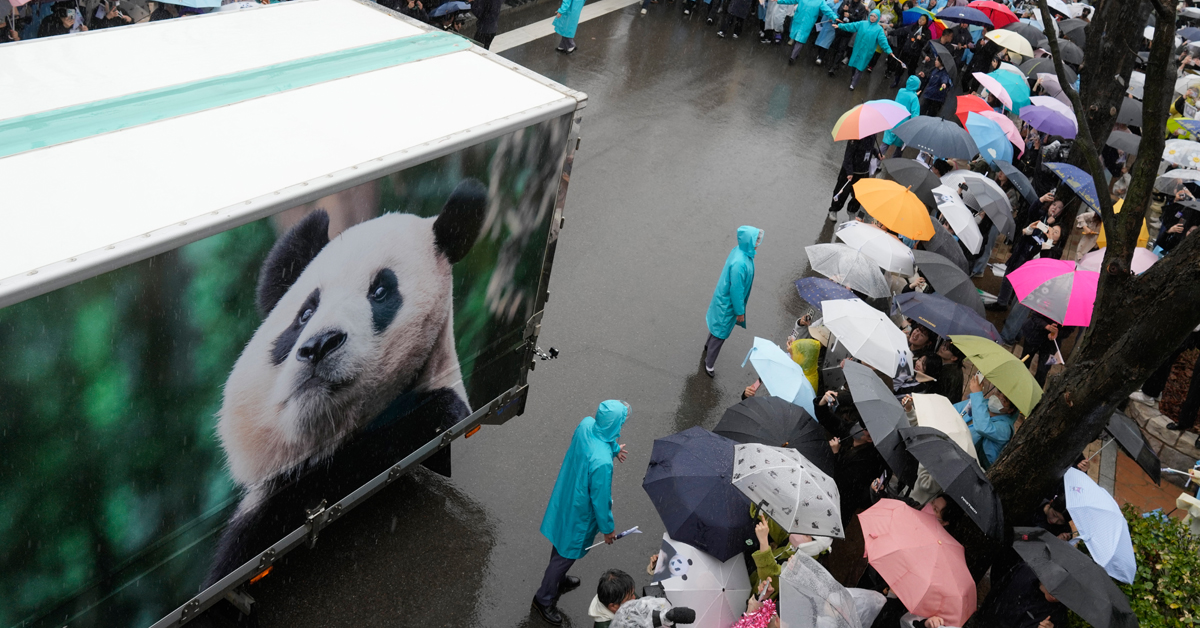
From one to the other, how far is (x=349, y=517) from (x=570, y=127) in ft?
11.2

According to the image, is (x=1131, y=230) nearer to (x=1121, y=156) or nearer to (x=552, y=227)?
(x=552, y=227)

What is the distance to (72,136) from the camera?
4.21 m

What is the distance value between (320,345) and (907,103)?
34.8 feet

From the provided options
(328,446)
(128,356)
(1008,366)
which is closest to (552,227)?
(328,446)

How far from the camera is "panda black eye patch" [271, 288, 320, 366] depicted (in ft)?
14.8

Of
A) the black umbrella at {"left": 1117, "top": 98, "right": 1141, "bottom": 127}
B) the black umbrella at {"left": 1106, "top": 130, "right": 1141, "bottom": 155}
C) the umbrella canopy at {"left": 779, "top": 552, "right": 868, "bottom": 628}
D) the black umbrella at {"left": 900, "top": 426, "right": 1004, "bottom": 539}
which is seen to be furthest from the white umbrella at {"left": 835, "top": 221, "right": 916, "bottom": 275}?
the black umbrella at {"left": 1117, "top": 98, "right": 1141, "bottom": 127}

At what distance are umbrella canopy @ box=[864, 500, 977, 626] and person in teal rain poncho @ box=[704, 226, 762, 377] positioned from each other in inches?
130

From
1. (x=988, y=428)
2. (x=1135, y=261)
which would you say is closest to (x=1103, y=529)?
(x=988, y=428)

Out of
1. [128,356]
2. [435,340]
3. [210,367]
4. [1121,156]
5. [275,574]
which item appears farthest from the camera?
[1121,156]

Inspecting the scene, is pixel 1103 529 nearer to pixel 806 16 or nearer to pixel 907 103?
pixel 907 103

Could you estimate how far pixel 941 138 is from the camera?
11.4 meters

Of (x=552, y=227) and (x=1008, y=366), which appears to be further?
(x=1008, y=366)

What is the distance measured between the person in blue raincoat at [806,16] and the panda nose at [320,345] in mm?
17084

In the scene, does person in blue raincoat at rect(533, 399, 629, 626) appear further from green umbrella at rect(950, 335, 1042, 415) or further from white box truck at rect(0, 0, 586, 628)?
green umbrella at rect(950, 335, 1042, 415)
